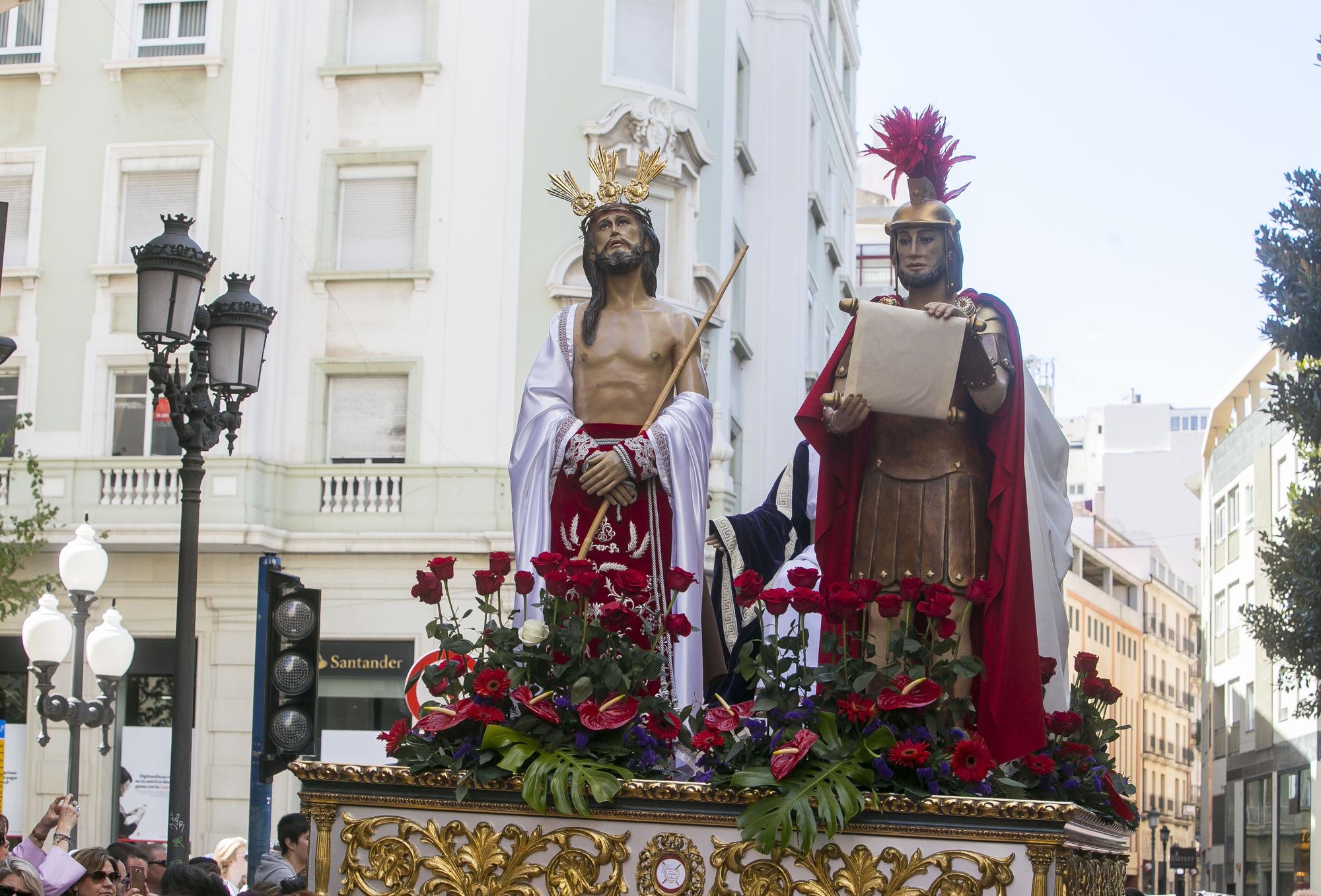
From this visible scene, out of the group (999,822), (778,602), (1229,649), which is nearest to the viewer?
(999,822)

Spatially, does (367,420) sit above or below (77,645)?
above

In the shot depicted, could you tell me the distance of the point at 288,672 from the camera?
981cm

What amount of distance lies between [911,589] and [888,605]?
6.0 inches

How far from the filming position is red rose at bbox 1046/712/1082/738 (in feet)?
19.3

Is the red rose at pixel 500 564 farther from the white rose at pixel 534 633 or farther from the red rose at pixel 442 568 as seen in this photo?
the white rose at pixel 534 633

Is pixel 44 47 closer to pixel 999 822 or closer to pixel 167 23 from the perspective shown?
pixel 167 23

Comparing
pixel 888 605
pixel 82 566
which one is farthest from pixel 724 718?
pixel 82 566

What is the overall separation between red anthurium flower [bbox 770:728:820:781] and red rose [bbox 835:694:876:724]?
0.16 metres

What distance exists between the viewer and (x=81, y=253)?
2431cm

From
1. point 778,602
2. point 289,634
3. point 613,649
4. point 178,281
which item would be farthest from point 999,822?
point 178,281

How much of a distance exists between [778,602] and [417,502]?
18.5m

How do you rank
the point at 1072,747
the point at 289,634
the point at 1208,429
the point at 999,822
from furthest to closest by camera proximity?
the point at 1208,429, the point at 289,634, the point at 1072,747, the point at 999,822

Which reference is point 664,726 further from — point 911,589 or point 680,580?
point 911,589

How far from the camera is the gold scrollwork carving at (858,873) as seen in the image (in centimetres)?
480
